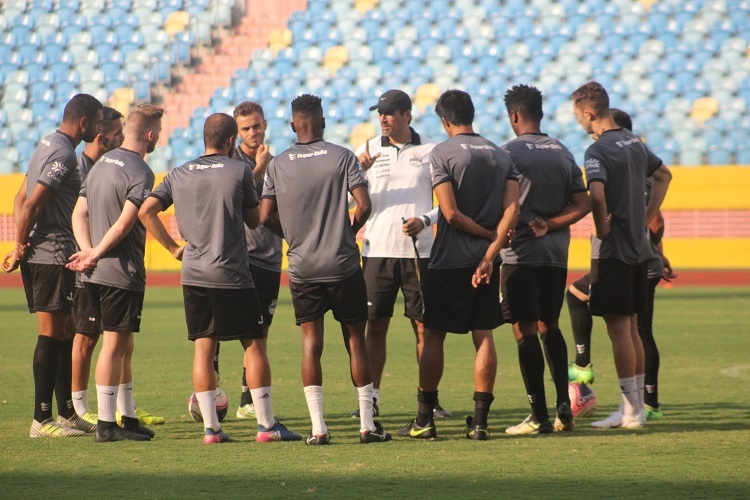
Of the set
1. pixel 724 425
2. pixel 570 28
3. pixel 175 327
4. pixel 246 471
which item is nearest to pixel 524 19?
pixel 570 28

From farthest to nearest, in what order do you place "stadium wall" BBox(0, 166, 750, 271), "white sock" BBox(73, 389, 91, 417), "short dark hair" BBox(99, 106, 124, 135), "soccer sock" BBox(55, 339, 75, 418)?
"stadium wall" BBox(0, 166, 750, 271) < "short dark hair" BBox(99, 106, 124, 135) < "white sock" BBox(73, 389, 91, 417) < "soccer sock" BBox(55, 339, 75, 418)

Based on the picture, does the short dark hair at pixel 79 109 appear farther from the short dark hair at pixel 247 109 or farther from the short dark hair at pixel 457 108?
the short dark hair at pixel 457 108

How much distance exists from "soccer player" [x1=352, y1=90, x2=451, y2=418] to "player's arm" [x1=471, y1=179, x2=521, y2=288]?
1.13 meters

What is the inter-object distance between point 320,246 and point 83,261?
1.52 m

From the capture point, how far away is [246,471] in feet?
17.8

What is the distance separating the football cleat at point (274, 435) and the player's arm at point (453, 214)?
64.8 inches

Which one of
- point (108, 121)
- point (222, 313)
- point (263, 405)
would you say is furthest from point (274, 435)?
point (108, 121)

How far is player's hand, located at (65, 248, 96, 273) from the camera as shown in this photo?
646cm

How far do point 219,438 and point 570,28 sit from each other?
20634 mm

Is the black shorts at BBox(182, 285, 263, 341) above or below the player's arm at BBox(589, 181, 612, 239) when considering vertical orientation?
below

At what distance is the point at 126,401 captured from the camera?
6.70 meters

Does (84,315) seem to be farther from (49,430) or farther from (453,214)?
(453,214)

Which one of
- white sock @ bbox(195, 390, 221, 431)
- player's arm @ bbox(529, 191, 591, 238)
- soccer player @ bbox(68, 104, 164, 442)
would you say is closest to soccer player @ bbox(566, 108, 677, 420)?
player's arm @ bbox(529, 191, 591, 238)

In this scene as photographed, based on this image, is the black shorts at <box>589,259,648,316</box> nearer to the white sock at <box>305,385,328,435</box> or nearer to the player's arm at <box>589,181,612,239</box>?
the player's arm at <box>589,181,612,239</box>
